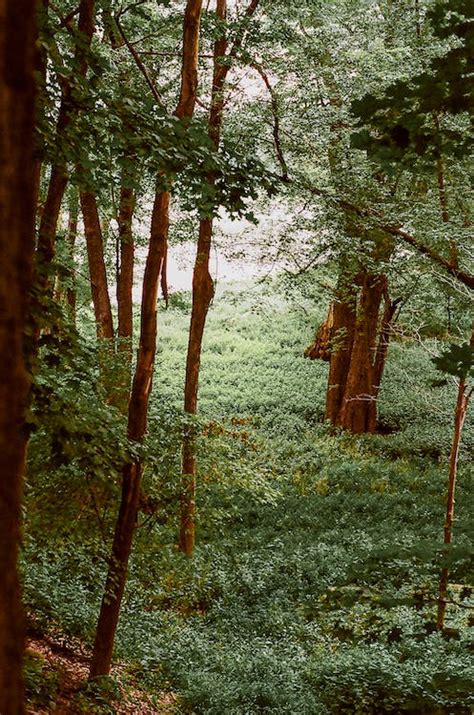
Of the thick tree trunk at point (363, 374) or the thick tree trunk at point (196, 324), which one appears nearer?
the thick tree trunk at point (196, 324)

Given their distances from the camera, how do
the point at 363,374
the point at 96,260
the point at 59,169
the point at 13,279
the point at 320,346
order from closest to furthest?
the point at 13,279 → the point at 59,169 → the point at 96,260 → the point at 363,374 → the point at 320,346

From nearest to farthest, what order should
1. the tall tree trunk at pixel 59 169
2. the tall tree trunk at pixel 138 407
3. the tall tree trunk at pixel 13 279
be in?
the tall tree trunk at pixel 13 279 < the tall tree trunk at pixel 59 169 < the tall tree trunk at pixel 138 407

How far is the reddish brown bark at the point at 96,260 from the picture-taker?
36.2 feet

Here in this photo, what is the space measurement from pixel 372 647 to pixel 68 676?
14.6ft

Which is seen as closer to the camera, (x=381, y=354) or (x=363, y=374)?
(x=363, y=374)

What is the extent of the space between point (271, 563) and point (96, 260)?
20.0 feet

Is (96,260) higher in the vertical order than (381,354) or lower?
higher

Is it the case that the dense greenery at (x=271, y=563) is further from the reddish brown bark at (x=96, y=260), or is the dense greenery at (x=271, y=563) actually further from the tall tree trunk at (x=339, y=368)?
the reddish brown bark at (x=96, y=260)

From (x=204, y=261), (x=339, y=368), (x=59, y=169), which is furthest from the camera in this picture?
(x=339, y=368)

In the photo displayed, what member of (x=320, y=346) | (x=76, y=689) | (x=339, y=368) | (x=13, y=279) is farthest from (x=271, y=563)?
(x=320, y=346)

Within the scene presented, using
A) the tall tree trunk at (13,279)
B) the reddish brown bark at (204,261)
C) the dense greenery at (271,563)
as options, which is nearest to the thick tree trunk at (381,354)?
the dense greenery at (271,563)

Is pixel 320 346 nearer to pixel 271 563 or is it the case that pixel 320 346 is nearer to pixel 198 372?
pixel 198 372

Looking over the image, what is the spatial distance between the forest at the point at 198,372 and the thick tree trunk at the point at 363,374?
7 cm

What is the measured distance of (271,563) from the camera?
11719 mm
